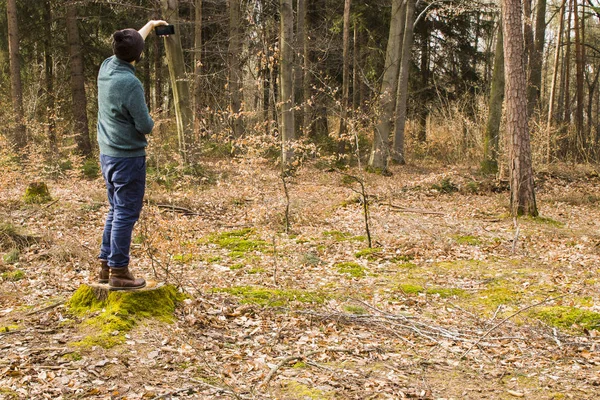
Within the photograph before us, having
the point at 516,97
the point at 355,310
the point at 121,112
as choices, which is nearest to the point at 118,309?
the point at 121,112

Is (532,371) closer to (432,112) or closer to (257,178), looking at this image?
(257,178)

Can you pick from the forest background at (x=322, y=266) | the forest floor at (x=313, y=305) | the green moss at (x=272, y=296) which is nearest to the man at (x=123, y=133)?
the forest background at (x=322, y=266)

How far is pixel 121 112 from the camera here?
4.19 m

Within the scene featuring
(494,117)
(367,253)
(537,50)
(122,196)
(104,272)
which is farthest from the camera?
(537,50)

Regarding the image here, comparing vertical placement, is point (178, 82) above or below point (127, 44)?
above

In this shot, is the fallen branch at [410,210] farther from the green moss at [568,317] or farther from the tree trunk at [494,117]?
the green moss at [568,317]

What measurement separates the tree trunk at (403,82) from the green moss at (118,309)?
47.2 feet

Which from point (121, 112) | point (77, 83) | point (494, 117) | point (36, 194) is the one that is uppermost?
point (77, 83)

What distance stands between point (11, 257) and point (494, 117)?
12.4 m

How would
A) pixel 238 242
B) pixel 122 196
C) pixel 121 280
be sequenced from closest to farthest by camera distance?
pixel 122 196
pixel 121 280
pixel 238 242

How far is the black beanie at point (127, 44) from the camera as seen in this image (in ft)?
13.6

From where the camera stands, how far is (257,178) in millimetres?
7766

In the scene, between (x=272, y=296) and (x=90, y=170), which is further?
(x=90, y=170)

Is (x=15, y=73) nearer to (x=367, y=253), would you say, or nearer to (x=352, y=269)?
(x=367, y=253)
